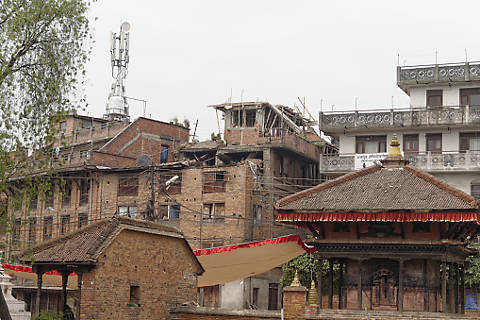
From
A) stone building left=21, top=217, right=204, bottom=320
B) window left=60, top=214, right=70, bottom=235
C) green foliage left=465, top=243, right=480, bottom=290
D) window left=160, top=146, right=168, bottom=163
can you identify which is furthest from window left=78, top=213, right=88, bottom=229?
stone building left=21, top=217, right=204, bottom=320

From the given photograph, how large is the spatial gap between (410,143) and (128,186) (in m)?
18.7

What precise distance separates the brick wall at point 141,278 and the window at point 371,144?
23309mm

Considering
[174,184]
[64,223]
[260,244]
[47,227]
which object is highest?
[174,184]

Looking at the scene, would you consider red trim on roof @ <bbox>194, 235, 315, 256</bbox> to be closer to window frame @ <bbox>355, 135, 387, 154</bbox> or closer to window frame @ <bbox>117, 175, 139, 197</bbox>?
window frame @ <bbox>355, 135, 387, 154</bbox>

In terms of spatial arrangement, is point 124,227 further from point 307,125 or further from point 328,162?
point 307,125

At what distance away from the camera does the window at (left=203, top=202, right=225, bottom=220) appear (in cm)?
4840

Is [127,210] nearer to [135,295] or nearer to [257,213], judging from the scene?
[257,213]

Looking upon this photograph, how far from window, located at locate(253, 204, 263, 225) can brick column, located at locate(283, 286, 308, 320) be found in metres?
25.6

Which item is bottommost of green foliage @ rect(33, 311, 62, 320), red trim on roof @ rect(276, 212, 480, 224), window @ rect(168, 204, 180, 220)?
green foliage @ rect(33, 311, 62, 320)

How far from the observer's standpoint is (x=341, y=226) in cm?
2727

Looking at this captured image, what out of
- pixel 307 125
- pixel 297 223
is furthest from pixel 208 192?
pixel 297 223

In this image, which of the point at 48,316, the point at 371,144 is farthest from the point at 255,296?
the point at 48,316

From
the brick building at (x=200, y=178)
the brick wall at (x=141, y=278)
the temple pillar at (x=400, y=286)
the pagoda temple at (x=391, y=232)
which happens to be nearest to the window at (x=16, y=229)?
the brick building at (x=200, y=178)

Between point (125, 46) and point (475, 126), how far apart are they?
31.4 meters
